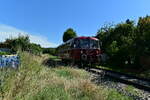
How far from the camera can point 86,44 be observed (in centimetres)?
2055

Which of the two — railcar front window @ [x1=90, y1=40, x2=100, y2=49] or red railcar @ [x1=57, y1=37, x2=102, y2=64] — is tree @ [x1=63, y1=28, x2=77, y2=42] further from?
red railcar @ [x1=57, y1=37, x2=102, y2=64]

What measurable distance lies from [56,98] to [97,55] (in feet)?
51.0

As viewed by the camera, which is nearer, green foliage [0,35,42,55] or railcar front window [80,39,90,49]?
green foliage [0,35,42,55]

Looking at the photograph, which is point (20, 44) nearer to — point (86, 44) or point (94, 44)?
point (86, 44)

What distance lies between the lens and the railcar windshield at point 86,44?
65.6 ft

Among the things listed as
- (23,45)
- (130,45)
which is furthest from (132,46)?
(23,45)

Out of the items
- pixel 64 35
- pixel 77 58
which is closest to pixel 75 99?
pixel 77 58

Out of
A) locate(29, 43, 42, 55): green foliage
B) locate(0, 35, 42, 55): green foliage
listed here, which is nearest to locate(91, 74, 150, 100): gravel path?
locate(29, 43, 42, 55): green foliage

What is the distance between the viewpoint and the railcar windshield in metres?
20.0

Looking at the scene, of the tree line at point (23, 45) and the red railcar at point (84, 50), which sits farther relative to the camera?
the red railcar at point (84, 50)

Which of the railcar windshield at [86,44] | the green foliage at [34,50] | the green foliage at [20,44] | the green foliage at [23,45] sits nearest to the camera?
the green foliage at [20,44]

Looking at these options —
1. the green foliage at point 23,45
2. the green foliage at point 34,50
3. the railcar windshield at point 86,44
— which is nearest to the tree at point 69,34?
the green foliage at point 23,45

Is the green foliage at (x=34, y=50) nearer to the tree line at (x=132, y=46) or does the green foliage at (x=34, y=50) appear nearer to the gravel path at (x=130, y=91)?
the gravel path at (x=130, y=91)

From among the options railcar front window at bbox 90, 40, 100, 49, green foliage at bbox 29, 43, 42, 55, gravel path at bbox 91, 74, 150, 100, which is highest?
railcar front window at bbox 90, 40, 100, 49
